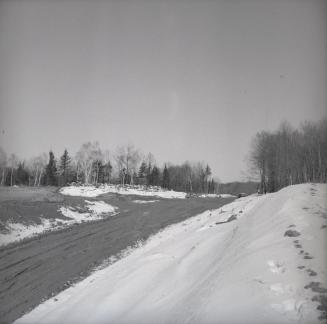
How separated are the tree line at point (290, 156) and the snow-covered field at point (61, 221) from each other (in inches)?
1026

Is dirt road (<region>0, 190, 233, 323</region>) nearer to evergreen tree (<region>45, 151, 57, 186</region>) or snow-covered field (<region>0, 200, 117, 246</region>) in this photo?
snow-covered field (<region>0, 200, 117, 246</region>)

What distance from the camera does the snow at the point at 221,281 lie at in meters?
6.48

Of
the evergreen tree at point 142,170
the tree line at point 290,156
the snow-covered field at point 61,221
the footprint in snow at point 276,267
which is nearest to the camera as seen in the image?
the footprint in snow at point 276,267

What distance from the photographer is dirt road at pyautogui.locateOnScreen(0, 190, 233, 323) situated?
36.9ft

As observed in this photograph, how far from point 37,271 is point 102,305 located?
5.40 m

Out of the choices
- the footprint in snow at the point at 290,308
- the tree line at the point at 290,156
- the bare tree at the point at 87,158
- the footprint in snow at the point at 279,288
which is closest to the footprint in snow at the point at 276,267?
the footprint in snow at the point at 279,288

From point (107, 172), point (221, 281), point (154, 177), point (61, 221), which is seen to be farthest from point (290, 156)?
point (107, 172)

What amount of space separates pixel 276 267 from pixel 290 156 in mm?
42651

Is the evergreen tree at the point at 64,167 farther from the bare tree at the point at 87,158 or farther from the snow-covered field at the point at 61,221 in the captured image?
the snow-covered field at the point at 61,221

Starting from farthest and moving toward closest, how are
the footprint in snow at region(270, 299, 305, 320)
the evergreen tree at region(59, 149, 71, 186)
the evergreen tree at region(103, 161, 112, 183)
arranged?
the evergreen tree at region(103, 161, 112, 183) → the evergreen tree at region(59, 149, 71, 186) → the footprint in snow at region(270, 299, 305, 320)

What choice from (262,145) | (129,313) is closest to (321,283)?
(129,313)

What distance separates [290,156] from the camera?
47.1 metres

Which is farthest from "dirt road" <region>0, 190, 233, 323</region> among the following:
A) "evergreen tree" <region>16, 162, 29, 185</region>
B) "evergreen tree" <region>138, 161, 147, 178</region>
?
"evergreen tree" <region>138, 161, 147, 178</region>

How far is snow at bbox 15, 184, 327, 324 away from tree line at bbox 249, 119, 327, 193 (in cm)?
3092
